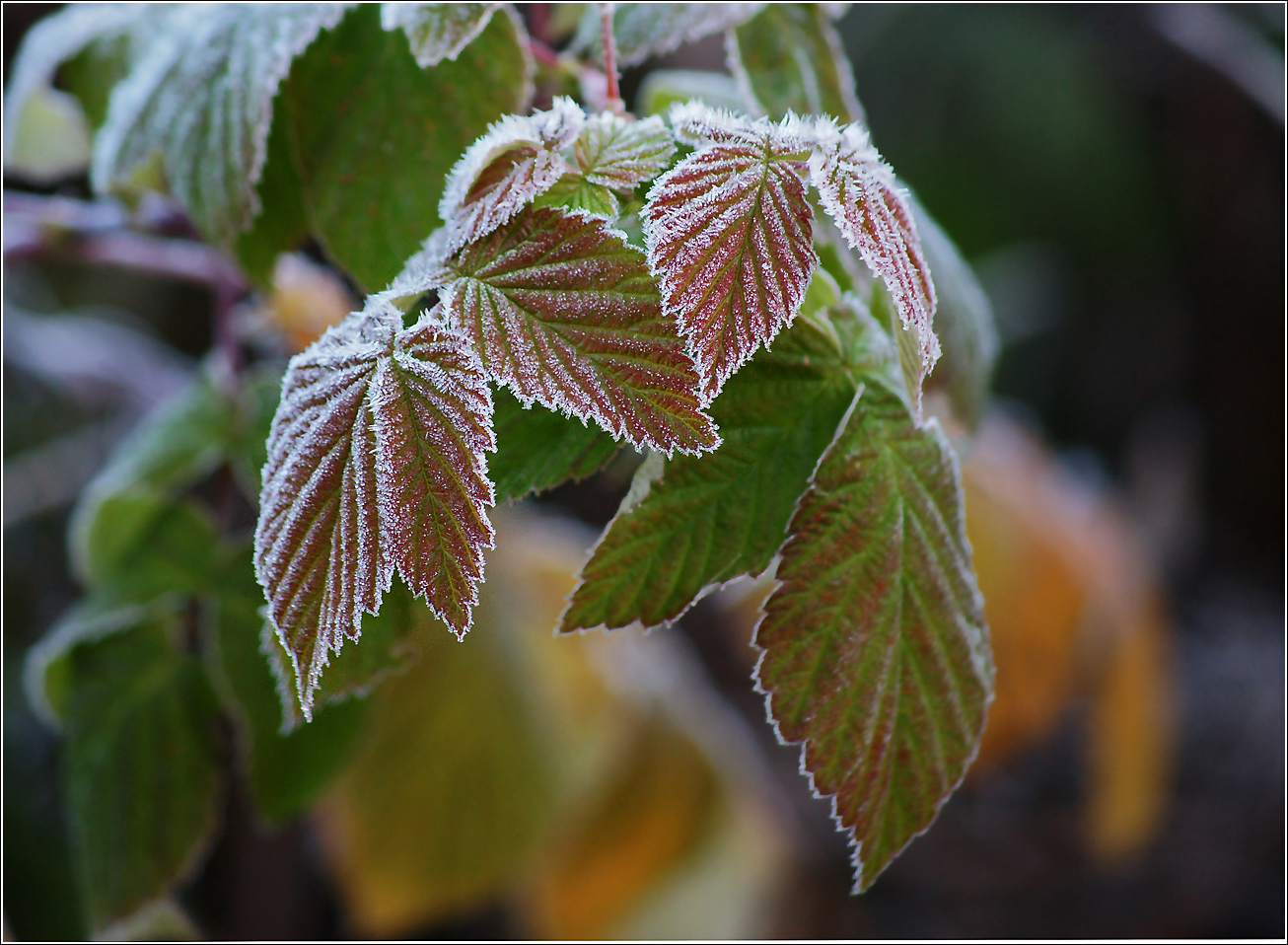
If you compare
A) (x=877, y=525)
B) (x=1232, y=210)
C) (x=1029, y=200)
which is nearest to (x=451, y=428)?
(x=877, y=525)

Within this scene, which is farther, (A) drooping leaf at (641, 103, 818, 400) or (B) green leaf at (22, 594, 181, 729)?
(B) green leaf at (22, 594, 181, 729)

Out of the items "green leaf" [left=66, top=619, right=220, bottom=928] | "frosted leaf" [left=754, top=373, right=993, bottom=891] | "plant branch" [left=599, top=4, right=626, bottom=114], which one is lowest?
"green leaf" [left=66, top=619, right=220, bottom=928]

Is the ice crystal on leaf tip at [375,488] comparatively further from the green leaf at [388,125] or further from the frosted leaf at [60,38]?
the frosted leaf at [60,38]

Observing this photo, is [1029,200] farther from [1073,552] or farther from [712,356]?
[712,356]

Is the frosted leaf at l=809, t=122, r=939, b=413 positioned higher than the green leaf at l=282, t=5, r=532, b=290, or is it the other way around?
the frosted leaf at l=809, t=122, r=939, b=413

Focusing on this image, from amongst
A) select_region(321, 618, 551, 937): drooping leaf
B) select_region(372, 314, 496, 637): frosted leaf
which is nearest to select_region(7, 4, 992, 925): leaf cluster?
select_region(372, 314, 496, 637): frosted leaf

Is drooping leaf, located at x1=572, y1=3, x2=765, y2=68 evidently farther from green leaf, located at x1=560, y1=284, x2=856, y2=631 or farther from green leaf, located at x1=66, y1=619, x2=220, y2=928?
green leaf, located at x1=66, y1=619, x2=220, y2=928

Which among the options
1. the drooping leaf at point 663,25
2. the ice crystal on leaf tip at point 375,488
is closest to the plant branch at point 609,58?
the drooping leaf at point 663,25
